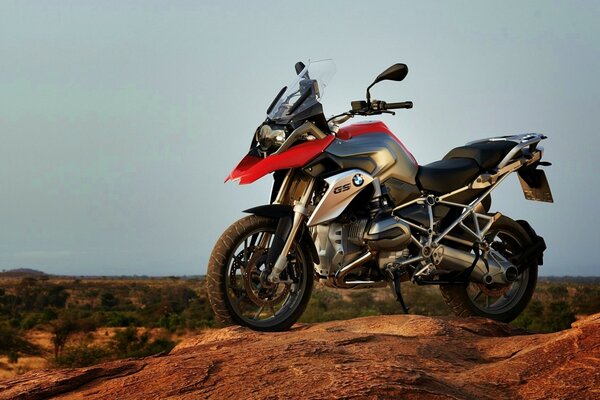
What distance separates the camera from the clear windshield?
7.29 m

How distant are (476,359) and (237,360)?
86.2 inches

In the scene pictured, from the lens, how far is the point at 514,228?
348 inches

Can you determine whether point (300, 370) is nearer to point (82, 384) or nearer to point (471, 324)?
point (82, 384)

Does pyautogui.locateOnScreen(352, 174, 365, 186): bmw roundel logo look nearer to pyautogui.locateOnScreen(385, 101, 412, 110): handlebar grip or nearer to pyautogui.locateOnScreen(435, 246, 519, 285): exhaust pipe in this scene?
pyautogui.locateOnScreen(385, 101, 412, 110): handlebar grip

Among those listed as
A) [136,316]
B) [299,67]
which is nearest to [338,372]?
[299,67]

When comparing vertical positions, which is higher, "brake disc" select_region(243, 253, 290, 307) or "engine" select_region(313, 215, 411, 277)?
"engine" select_region(313, 215, 411, 277)

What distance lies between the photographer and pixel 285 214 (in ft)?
22.8

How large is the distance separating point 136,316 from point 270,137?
35.4 metres

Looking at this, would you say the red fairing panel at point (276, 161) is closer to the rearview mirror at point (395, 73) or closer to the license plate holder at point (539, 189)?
the rearview mirror at point (395, 73)

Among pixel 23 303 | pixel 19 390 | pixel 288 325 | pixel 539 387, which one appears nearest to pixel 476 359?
pixel 539 387

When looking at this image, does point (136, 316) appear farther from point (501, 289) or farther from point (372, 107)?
point (372, 107)

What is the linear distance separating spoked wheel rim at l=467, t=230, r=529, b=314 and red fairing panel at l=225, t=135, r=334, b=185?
265 cm

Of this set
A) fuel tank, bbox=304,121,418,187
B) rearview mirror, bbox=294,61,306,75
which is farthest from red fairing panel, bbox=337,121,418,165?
rearview mirror, bbox=294,61,306,75

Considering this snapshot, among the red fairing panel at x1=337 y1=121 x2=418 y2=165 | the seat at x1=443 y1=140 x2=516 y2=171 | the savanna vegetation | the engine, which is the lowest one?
the savanna vegetation
